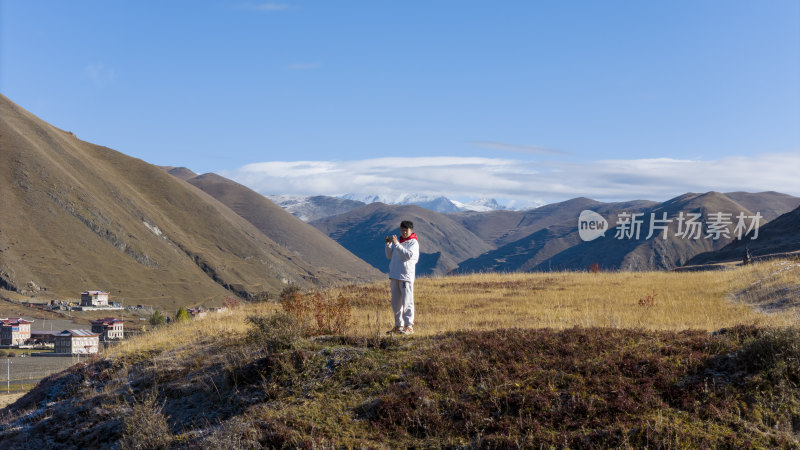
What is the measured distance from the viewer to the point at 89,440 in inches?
410

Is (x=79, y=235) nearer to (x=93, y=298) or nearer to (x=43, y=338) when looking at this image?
(x=93, y=298)

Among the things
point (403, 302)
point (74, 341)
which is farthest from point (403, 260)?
point (74, 341)

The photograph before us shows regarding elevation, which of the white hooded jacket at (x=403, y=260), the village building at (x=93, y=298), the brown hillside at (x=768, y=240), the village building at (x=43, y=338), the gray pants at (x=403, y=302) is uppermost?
the white hooded jacket at (x=403, y=260)

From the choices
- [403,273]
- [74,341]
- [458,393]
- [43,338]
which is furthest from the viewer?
[43,338]

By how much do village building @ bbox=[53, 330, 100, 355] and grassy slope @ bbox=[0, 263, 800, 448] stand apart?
320 ft

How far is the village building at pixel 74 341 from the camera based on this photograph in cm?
9838

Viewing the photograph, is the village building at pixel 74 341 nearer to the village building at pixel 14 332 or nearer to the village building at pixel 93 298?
the village building at pixel 14 332

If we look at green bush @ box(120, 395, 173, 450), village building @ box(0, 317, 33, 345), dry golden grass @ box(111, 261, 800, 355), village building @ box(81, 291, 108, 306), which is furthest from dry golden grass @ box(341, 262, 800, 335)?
village building @ box(81, 291, 108, 306)

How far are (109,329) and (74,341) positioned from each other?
Answer: 11070mm

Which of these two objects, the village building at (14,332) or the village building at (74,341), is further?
the village building at (14,332)

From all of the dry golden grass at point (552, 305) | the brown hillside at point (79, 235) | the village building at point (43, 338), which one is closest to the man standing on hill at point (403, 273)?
the dry golden grass at point (552, 305)

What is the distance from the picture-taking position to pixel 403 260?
1220cm

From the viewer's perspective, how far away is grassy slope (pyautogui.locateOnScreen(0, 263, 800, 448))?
26.4 feet

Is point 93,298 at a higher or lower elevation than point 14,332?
higher
